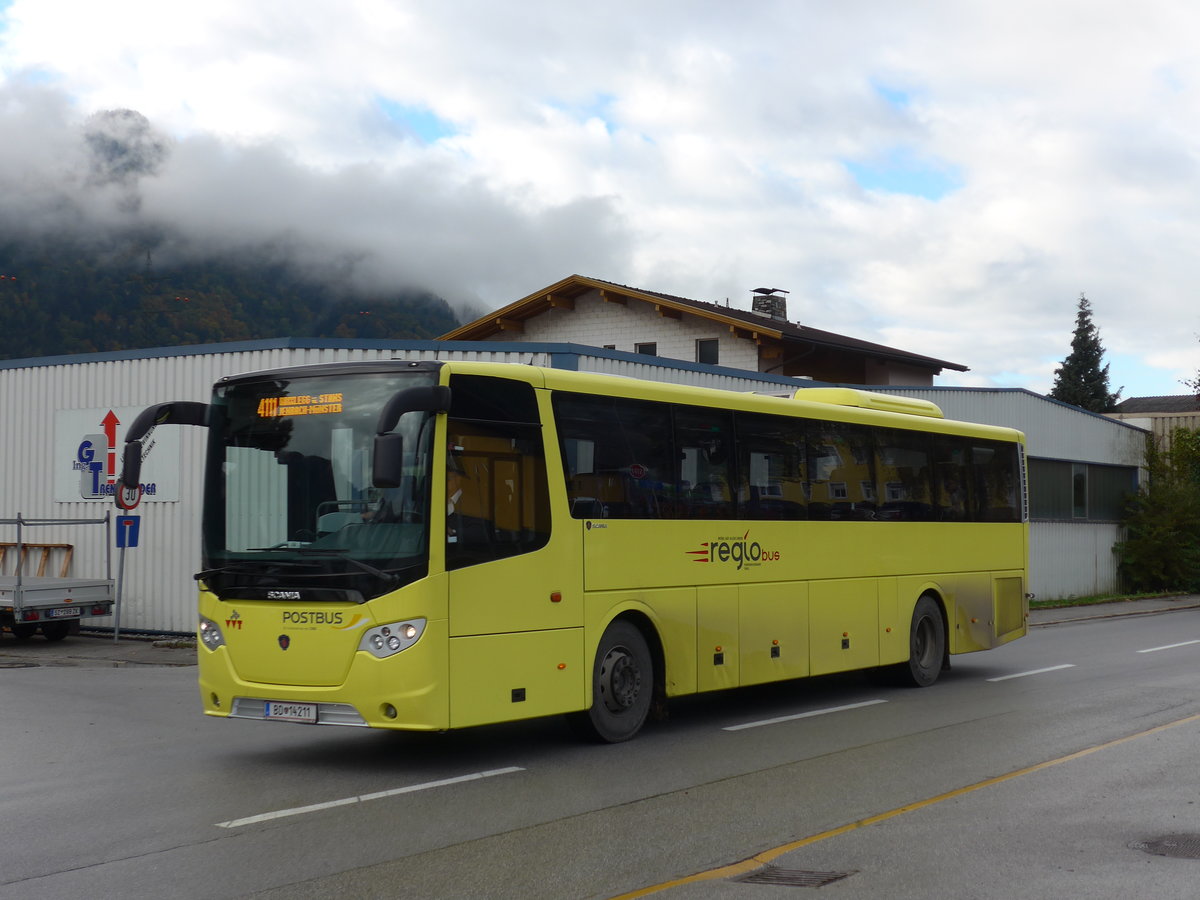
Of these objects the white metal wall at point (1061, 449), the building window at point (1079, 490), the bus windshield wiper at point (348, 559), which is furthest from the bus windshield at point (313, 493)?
the building window at point (1079, 490)

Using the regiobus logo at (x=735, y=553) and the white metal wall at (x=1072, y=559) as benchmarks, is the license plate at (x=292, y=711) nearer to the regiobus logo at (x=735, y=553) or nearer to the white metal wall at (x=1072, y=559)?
the regiobus logo at (x=735, y=553)

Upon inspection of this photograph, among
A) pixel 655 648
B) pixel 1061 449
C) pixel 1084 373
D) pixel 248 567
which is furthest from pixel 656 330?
pixel 1084 373

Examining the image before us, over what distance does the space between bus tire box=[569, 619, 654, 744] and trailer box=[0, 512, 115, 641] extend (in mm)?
11452

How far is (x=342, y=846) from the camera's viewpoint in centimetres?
726

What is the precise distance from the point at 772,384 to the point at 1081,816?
18.4 meters

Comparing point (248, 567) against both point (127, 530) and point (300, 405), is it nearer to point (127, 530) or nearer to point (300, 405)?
point (300, 405)

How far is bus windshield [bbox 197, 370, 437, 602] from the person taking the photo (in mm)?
9453

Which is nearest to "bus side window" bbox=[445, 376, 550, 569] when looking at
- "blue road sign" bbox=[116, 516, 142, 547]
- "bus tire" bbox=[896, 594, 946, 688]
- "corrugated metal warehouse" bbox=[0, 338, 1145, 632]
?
"bus tire" bbox=[896, 594, 946, 688]

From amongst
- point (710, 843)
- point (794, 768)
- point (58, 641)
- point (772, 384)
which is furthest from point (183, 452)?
point (710, 843)

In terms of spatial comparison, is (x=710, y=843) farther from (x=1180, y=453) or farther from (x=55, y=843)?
(x=1180, y=453)

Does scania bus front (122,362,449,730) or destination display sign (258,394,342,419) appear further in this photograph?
destination display sign (258,394,342,419)

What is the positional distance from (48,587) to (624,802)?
13.9 meters

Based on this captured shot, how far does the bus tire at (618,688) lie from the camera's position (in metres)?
10.8

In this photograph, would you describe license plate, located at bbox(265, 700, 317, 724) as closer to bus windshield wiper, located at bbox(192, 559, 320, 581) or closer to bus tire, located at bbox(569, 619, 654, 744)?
bus windshield wiper, located at bbox(192, 559, 320, 581)
